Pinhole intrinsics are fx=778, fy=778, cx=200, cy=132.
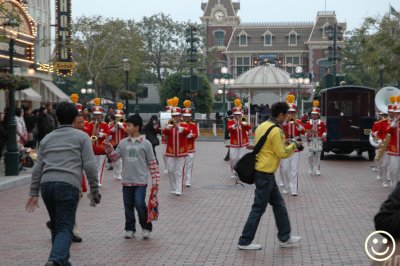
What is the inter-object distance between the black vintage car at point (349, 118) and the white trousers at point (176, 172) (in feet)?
36.0

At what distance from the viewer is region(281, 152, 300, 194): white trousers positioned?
1498 cm

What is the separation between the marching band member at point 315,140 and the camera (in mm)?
19156

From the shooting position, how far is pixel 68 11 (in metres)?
42.9

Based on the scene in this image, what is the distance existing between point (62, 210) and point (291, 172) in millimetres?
8692

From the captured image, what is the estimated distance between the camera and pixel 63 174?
6926mm

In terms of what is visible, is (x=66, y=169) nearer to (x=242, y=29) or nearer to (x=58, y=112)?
(x=58, y=112)

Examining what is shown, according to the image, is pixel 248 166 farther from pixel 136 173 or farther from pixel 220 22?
pixel 220 22

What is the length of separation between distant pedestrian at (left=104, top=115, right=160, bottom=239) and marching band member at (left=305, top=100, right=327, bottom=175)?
9379 mm

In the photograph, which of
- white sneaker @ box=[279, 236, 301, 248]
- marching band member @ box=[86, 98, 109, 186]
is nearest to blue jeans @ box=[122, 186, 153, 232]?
white sneaker @ box=[279, 236, 301, 248]

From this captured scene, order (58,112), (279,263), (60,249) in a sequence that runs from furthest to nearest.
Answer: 1. (279,263)
2. (58,112)
3. (60,249)

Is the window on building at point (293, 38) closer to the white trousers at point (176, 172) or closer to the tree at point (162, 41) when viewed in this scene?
the tree at point (162, 41)

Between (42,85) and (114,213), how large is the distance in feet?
Result: 117

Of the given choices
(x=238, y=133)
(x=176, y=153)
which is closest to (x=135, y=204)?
(x=176, y=153)

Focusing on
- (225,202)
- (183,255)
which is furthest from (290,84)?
(183,255)
